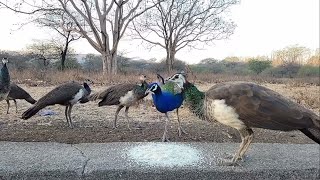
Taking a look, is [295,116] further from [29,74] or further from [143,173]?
[29,74]

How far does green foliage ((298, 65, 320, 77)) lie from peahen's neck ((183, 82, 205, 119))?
863 inches

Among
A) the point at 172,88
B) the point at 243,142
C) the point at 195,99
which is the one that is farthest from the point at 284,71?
the point at 243,142

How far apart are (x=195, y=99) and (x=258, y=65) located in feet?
90.8

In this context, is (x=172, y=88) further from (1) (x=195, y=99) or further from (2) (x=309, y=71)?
(2) (x=309, y=71)

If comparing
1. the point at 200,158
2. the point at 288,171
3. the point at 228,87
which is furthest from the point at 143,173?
the point at 288,171

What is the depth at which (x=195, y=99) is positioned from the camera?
14.0ft

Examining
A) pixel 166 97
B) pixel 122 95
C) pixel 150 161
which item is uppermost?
pixel 166 97

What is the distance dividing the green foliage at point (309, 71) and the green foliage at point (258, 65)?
4.23m

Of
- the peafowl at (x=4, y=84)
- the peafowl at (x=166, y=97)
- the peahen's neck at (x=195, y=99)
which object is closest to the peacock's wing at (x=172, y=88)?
the peafowl at (x=166, y=97)

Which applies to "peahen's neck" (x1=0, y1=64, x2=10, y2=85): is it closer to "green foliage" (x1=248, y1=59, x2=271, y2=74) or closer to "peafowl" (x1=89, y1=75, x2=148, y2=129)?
"peafowl" (x1=89, y1=75, x2=148, y2=129)

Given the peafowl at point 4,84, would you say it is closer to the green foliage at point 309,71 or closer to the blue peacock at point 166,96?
the blue peacock at point 166,96

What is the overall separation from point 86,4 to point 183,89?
2098 cm

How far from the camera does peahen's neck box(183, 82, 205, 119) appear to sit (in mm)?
4180

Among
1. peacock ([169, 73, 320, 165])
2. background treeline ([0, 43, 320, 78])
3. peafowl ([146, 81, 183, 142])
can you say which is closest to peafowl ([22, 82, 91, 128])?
peafowl ([146, 81, 183, 142])
